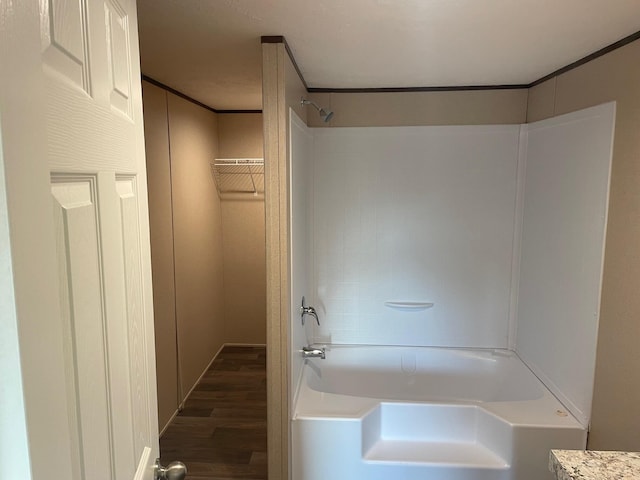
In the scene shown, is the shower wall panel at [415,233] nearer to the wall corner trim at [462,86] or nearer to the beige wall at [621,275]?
the wall corner trim at [462,86]

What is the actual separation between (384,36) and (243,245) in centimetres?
285

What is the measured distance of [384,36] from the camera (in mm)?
1758

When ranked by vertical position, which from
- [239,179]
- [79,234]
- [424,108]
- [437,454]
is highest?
[424,108]

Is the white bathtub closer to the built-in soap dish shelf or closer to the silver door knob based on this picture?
the built-in soap dish shelf

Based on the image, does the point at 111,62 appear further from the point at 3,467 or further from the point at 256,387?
the point at 256,387

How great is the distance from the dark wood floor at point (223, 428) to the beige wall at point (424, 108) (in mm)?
2119

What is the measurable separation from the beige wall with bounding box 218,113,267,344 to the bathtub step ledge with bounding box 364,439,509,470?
224cm

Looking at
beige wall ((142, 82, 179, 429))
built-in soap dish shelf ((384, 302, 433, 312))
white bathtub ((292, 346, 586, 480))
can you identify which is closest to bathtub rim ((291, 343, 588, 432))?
white bathtub ((292, 346, 586, 480))

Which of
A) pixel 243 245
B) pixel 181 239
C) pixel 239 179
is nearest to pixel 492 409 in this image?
pixel 181 239

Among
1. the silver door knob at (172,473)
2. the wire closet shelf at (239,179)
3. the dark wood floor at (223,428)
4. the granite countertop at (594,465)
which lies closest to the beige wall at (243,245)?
the wire closet shelf at (239,179)

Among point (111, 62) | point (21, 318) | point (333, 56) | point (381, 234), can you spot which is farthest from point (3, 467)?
point (381, 234)

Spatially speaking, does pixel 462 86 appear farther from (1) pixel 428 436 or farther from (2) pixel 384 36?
(1) pixel 428 436

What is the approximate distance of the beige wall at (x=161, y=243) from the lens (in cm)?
271

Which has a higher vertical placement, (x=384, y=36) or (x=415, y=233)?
(x=384, y=36)
